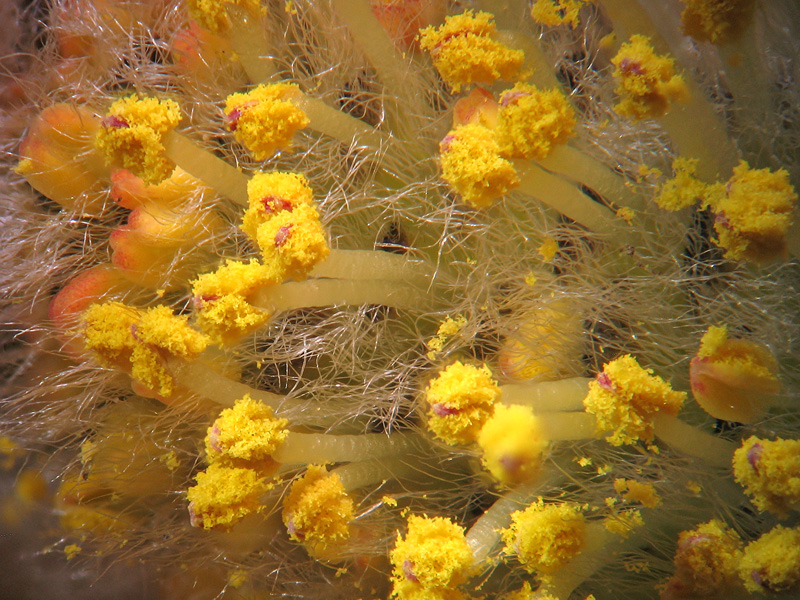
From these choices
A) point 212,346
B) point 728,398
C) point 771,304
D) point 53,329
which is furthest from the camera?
point 53,329

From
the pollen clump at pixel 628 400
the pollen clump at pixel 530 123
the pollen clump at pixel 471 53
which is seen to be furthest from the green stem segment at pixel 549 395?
the pollen clump at pixel 471 53

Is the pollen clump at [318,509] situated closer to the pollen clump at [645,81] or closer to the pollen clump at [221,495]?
the pollen clump at [221,495]

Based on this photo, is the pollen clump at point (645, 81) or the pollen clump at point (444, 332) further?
the pollen clump at point (444, 332)

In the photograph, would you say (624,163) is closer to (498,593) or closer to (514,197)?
(514,197)

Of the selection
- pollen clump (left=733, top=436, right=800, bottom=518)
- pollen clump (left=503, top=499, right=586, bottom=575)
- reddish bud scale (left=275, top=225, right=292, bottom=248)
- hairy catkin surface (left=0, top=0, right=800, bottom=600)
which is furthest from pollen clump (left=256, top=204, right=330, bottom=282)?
pollen clump (left=733, top=436, right=800, bottom=518)

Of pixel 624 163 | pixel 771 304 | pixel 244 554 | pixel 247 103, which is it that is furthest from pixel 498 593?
pixel 247 103
